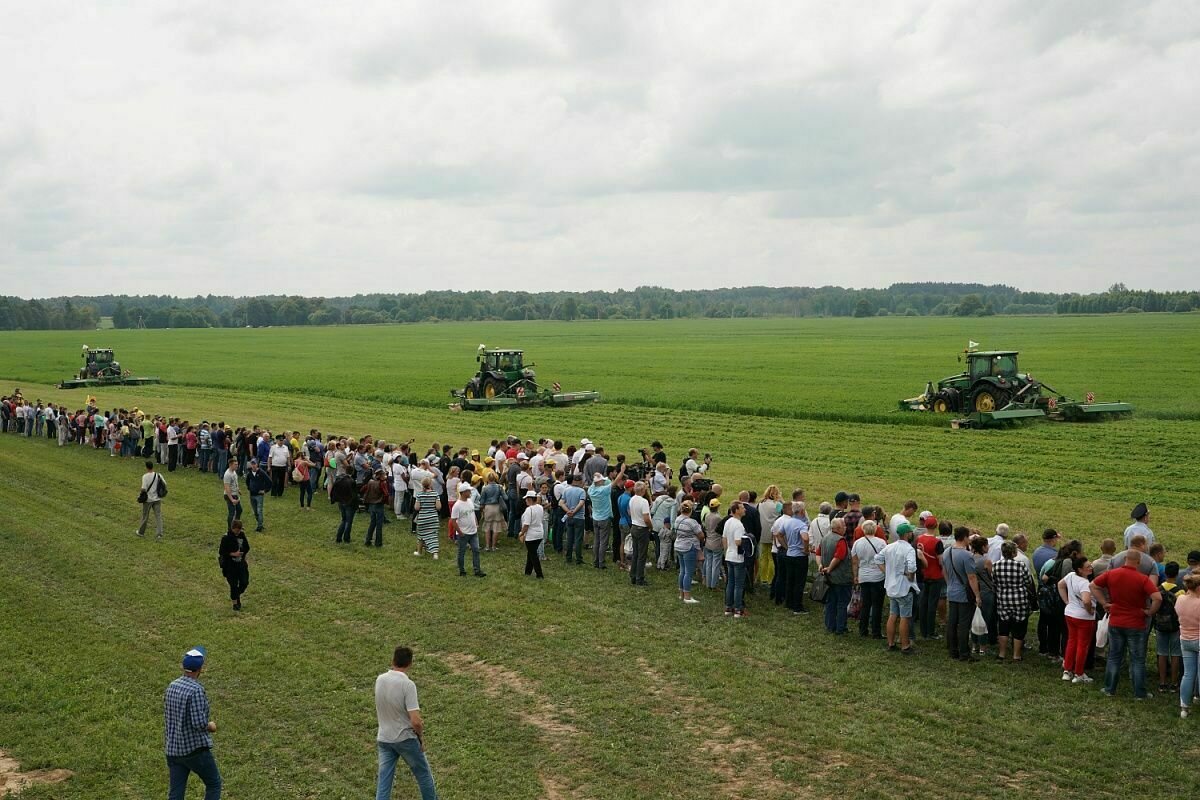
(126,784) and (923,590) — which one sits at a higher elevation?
(923,590)

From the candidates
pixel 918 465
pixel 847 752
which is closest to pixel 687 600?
pixel 847 752

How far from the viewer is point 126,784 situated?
8.97 metres

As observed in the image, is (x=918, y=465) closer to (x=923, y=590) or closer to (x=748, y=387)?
(x=923, y=590)

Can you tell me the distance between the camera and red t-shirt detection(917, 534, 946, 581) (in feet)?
39.8

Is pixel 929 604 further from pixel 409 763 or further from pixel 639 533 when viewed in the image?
pixel 409 763

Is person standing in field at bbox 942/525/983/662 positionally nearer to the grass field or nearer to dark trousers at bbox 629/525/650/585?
the grass field

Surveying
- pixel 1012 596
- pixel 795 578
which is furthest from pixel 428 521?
pixel 1012 596

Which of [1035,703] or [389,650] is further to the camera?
[389,650]

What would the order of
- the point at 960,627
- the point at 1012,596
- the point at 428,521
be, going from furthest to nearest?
the point at 428,521
the point at 960,627
the point at 1012,596

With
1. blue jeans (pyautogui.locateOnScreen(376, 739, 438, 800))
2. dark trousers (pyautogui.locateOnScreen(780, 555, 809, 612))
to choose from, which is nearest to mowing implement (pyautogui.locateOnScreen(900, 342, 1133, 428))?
dark trousers (pyautogui.locateOnScreen(780, 555, 809, 612))

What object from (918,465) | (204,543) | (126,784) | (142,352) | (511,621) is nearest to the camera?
(126,784)

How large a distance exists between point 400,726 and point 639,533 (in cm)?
707

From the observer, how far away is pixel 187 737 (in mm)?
8094

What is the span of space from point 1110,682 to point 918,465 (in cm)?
1422
